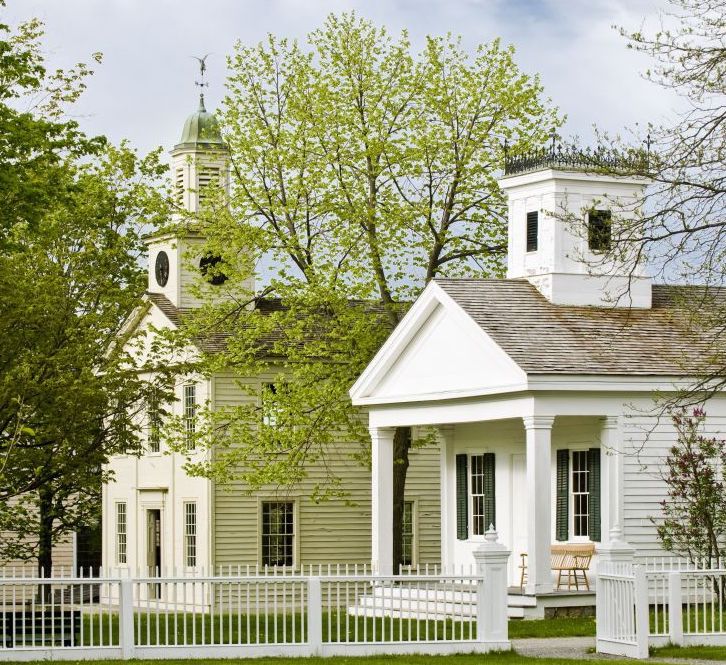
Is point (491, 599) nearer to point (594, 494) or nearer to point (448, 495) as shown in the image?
point (594, 494)

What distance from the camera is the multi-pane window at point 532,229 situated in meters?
32.8

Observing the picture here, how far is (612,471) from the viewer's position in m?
28.5

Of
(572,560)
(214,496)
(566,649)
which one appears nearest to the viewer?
(566,649)

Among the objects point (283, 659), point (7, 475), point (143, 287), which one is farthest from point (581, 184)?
point (143, 287)

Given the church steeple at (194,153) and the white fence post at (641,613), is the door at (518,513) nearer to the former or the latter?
the white fence post at (641,613)

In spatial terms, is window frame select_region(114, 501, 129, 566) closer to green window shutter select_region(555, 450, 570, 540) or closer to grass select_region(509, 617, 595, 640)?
green window shutter select_region(555, 450, 570, 540)

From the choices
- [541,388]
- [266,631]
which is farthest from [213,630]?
[541,388]

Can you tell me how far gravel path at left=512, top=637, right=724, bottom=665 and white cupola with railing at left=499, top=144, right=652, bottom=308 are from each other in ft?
29.7

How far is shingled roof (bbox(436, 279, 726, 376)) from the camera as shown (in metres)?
28.2

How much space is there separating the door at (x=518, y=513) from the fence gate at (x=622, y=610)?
32.2 feet

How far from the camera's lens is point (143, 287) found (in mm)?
46469

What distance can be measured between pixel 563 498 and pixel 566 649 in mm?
8179

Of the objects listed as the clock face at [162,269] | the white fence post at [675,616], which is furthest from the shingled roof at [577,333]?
the clock face at [162,269]

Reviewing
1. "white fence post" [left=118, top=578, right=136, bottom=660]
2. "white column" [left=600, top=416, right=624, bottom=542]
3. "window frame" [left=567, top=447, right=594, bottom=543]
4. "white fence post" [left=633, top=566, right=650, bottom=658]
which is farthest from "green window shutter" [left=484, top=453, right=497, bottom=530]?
"white fence post" [left=118, top=578, right=136, bottom=660]
